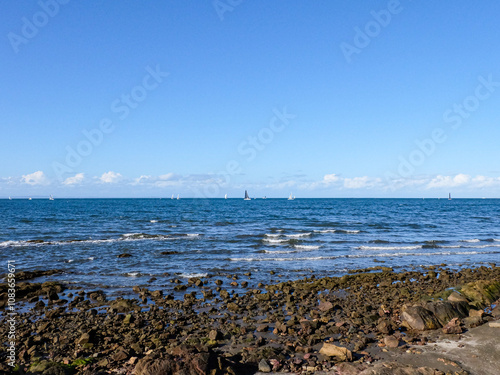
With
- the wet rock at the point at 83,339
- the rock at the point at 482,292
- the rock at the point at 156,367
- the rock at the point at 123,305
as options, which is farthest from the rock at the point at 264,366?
the rock at the point at 482,292

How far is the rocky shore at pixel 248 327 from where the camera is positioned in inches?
331

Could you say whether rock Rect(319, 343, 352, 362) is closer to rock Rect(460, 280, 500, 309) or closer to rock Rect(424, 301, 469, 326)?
rock Rect(424, 301, 469, 326)

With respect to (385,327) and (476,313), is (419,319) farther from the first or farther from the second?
(476,313)

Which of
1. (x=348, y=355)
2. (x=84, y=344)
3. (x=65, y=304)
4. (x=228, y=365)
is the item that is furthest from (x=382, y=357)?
(x=65, y=304)

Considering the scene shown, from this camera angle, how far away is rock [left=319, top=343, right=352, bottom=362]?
882 centimetres

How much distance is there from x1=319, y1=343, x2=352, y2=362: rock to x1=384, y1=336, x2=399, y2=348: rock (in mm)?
1457

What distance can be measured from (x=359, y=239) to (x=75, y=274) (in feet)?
89.1

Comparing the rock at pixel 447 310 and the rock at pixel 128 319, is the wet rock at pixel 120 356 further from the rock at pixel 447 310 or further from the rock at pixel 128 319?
the rock at pixel 447 310

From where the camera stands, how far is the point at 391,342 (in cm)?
966

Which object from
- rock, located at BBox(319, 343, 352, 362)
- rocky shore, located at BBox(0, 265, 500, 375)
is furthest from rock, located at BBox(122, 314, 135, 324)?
rock, located at BBox(319, 343, 352, 362)

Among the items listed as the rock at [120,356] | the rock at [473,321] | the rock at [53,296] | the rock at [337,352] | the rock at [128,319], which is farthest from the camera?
the rock at [53,296]

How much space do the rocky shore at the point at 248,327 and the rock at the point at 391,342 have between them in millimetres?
27

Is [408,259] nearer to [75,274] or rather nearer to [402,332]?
[402,332]

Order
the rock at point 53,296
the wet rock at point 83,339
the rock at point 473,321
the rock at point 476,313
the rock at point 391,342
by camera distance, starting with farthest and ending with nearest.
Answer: the rock at point 53,296
the rock at point 476,313
the rock at point 473,321
the wet rock at point 83,339
the rock at point 391,342
